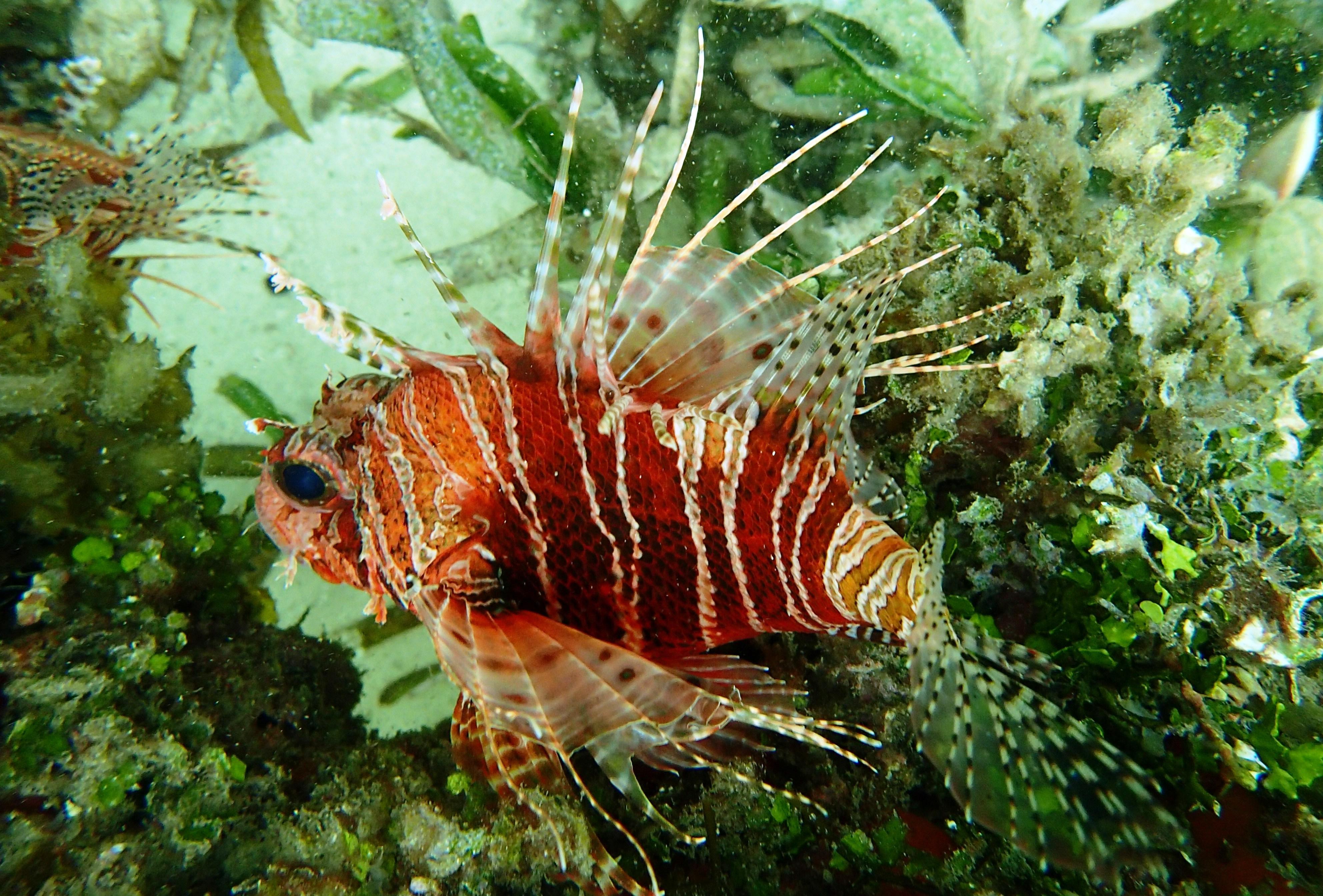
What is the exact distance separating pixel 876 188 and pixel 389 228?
3297 millimetres

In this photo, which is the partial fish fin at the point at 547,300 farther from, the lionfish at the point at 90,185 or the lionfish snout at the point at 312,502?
the lionfish at the point at 90,185

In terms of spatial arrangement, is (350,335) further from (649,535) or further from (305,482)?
(649,535)

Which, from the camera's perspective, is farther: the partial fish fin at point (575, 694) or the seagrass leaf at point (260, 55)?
the seagrass leaf at point (260, 55)

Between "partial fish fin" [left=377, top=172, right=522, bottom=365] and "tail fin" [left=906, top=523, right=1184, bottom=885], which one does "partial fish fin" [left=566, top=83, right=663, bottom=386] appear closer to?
"partial fish fin" [left=377, top=172, right=522, bottom=365]

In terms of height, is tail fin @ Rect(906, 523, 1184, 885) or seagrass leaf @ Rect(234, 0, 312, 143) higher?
seagrass leaf @ Rect(234, 0, 312, 143)

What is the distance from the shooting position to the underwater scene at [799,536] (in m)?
1.85

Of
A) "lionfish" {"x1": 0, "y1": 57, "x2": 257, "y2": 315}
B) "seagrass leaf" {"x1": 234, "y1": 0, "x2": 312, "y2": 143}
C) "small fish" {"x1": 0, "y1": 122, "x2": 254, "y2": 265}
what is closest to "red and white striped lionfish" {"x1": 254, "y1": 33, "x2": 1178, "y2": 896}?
"small fish" {"x1": 0, "y1": 122, "x2": 254, "y2": 265}

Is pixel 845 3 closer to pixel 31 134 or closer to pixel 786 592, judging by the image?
pixel 786 592

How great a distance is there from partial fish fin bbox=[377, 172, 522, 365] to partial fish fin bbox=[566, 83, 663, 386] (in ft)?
0.74

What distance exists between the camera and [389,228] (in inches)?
190

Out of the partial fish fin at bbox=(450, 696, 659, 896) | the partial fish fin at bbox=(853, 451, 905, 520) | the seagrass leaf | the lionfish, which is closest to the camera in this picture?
the partial fish fin at bbox=(450, 696, 659, 896)

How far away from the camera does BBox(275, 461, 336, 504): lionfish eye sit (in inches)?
88.9

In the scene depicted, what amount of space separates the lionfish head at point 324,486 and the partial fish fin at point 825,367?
127cm

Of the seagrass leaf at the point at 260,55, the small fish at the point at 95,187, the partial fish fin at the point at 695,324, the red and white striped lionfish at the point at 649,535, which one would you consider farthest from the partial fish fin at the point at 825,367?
the seagrass leaf at the point at 260,55
